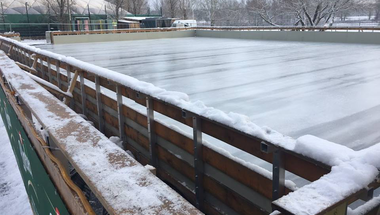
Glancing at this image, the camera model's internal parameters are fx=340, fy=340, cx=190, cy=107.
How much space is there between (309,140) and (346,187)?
0.46m

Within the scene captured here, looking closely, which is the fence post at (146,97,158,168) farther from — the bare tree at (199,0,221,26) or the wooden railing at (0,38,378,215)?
the bare tree at (199,0,221,26)

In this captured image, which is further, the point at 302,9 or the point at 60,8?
the point at 60,8

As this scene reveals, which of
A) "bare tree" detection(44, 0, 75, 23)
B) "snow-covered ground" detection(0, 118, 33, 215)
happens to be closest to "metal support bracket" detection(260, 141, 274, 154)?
"snow-covered ground" detection(0, 118, 33, 215)

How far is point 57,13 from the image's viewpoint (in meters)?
41.3

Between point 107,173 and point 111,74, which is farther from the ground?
Result: point 111,74

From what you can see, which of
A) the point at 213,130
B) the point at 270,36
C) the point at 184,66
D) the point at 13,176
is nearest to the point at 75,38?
the point at 270,36

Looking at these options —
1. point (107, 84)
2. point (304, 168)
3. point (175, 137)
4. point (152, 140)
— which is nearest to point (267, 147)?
point (304, 168)

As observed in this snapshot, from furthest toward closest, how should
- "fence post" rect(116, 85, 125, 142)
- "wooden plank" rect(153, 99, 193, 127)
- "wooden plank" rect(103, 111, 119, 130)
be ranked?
"wooden plank" rect(103, 111, 119, 130)
"fence post" rect(116, 85, 125, 142)
"wooden plank" rect(153, 99, 193, 127)

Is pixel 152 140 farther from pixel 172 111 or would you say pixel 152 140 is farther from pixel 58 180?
pixel 58 180

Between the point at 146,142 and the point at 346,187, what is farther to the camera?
the point at 146,142

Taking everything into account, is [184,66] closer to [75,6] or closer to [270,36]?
[270,36]

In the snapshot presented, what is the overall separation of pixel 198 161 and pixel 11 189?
3508mm

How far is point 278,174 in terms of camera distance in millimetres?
2012

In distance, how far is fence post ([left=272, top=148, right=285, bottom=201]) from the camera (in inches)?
75.2
